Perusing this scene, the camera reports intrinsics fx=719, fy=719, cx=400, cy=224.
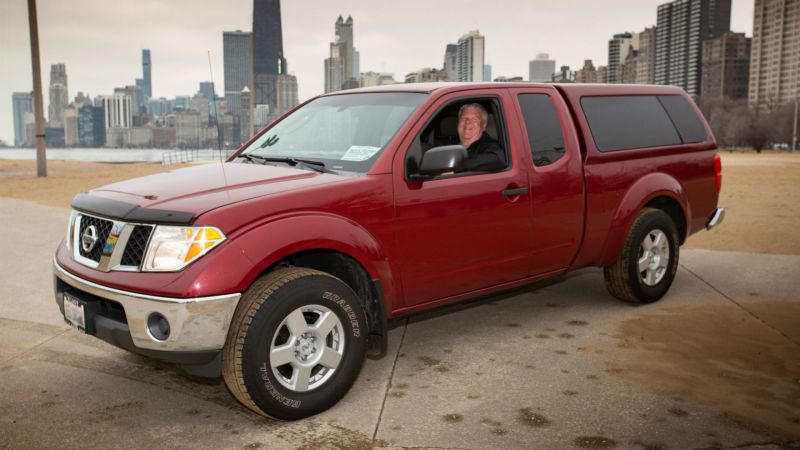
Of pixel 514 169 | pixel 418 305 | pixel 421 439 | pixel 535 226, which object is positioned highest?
pixel 514 169

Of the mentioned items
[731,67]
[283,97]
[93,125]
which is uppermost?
[731,67]

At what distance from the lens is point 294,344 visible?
3.69 m

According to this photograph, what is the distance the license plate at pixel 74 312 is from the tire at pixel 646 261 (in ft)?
13.3

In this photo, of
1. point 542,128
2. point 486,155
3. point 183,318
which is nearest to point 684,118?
point 542,128

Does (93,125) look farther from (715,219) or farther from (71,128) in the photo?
(715,219)

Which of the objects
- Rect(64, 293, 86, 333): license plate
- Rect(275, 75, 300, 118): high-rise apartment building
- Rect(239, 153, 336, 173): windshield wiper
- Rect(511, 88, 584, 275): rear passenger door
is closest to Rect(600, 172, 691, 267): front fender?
Rect(511, 88, 584, 275): rear passenger door

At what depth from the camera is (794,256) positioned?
8398 mm

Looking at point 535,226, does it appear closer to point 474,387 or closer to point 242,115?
point 474,387

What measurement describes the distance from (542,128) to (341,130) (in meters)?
1.46

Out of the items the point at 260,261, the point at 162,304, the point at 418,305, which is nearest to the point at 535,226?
the point at 418,305

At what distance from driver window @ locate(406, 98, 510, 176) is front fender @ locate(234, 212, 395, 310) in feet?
3.28

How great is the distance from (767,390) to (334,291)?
2592 millimetres

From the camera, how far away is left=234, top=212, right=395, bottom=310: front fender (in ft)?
11.6

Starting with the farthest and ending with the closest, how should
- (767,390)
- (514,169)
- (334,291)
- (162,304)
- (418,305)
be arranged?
(514,169)
(418,305)
(767,390)
(334,291)
(162,304)
